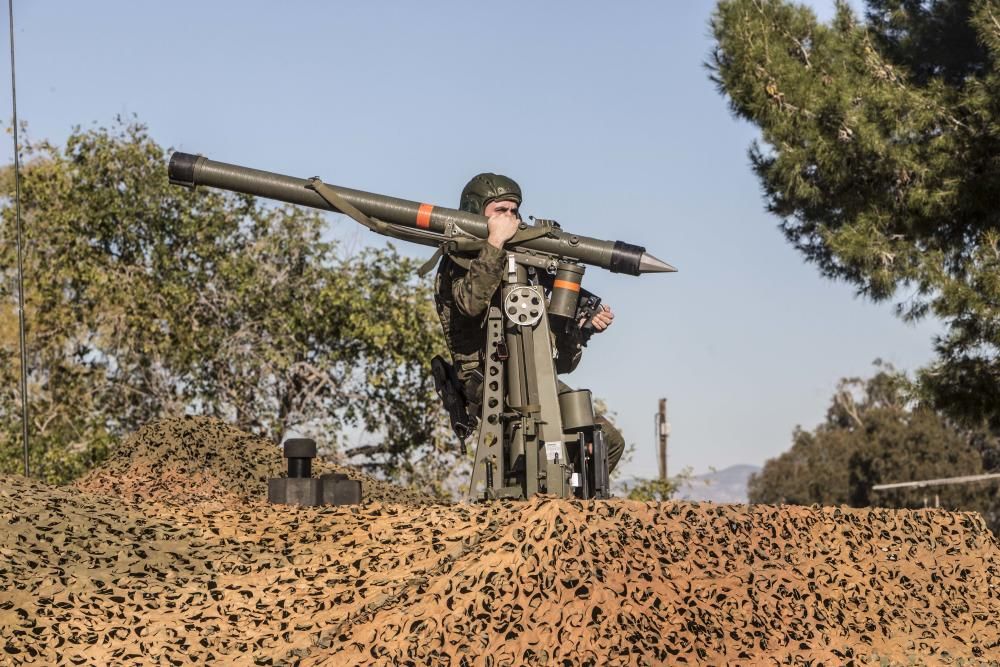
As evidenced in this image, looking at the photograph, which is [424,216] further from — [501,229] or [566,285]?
[566,285]

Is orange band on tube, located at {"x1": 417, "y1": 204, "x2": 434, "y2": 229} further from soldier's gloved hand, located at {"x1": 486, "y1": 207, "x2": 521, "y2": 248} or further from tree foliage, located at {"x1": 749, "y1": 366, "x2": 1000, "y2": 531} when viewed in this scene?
tree foliage, located at {"x1": 749, "y1": 366, "x2": 1000, "y2": 531}

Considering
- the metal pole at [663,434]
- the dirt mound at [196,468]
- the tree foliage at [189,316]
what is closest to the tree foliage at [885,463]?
the metal pole at [663,434]

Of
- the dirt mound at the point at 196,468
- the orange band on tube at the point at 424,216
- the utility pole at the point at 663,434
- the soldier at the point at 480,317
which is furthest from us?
the utility pole at the point at 663,434

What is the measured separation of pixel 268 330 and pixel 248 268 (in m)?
1.07

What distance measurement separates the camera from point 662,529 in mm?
7434

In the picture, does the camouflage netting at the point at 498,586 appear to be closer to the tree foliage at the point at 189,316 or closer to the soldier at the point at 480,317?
the soldier at the point at 480,317

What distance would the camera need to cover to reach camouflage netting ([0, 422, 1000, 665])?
6.68 metres

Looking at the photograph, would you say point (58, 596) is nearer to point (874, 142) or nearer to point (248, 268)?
point (874, 142)

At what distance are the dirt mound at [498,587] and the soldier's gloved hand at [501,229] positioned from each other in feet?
5.83

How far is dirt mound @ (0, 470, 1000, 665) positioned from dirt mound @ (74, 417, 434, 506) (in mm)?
1903

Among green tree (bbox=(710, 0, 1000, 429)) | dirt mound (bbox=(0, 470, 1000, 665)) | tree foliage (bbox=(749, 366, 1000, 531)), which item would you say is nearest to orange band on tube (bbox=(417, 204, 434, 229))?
dirt mound (bbox=(0, 470, 1000, 665))

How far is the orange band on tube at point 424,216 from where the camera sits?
896 cm

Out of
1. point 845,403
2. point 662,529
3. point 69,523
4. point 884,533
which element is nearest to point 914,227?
point 884,533

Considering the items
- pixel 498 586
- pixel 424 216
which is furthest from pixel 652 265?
pixel 498 586
